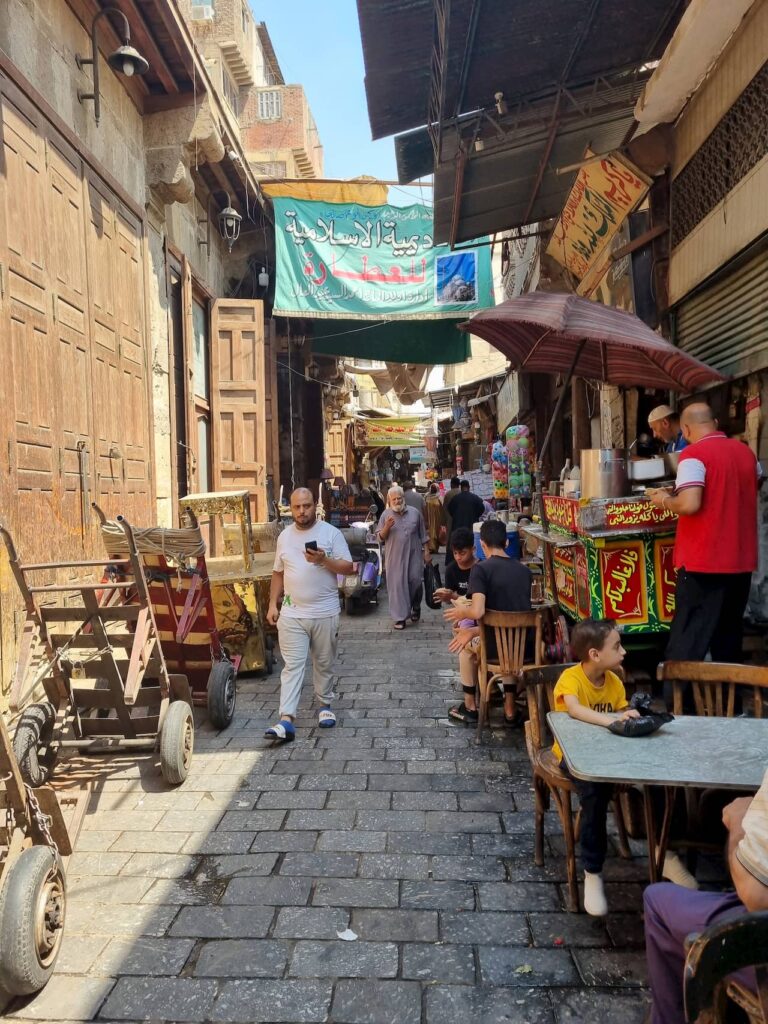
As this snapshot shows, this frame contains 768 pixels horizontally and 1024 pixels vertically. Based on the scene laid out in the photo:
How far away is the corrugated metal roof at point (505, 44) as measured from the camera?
5500 mm

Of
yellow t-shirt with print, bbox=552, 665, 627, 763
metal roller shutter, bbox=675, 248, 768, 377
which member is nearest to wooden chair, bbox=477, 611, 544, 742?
yellow t-shirt with print, bbox=552, 665, 627, 763

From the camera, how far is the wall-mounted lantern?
708 centimetres

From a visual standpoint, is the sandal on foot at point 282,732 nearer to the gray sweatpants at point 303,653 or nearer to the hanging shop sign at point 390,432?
the gray sweatpants at point 303,653

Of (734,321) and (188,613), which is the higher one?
(734,321)

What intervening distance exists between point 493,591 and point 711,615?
136 centimetres

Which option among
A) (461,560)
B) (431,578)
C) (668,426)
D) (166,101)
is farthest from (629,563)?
(166,101)

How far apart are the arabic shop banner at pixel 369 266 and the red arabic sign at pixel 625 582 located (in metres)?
7.61

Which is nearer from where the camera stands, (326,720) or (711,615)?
(711,615)

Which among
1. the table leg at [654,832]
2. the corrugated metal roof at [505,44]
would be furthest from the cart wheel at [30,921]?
the corrugated metal roof at [505,44]

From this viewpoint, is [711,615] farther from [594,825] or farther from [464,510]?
[464,510]

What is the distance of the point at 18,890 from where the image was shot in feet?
7.91

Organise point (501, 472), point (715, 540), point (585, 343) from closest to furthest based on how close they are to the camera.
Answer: point (715, 540) → point (585, 343) → point (501, 472)

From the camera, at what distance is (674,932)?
6.23ft

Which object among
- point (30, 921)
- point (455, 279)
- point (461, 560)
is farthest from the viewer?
point (455, 279)
